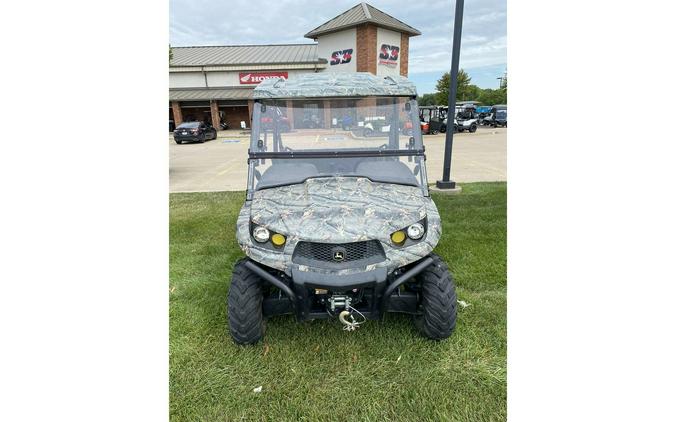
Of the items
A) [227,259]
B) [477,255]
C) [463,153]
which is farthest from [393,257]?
[463,153]

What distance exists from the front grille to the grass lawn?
818 mm

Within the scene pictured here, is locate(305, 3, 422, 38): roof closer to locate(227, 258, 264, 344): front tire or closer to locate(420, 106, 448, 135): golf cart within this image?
locate(420, 106, 448, 135): golf cart

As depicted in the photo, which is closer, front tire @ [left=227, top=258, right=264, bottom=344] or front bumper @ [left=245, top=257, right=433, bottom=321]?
front bumper @ [left=245, top=257, right=433, bottom=321]

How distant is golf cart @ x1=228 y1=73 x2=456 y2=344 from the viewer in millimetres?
2395

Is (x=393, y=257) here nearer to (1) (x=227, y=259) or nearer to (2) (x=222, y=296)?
(2) (x=222, y=296)

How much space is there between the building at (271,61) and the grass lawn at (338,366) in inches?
861

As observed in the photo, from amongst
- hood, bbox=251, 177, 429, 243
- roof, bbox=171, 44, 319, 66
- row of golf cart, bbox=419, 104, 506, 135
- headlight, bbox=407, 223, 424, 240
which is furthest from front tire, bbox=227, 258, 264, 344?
roof, bbox=171, 44, 319, 66

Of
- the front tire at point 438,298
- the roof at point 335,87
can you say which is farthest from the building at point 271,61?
the front tire at point 438,298

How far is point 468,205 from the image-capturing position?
6.87 m

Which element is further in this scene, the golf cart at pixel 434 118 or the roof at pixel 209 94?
the roof at pixel 209 94

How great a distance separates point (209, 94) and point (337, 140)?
95.9ft

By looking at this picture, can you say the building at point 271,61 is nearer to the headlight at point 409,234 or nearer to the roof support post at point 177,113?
the roof support post at point 177,113

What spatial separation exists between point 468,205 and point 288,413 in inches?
218

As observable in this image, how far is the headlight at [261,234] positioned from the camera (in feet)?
8.09
